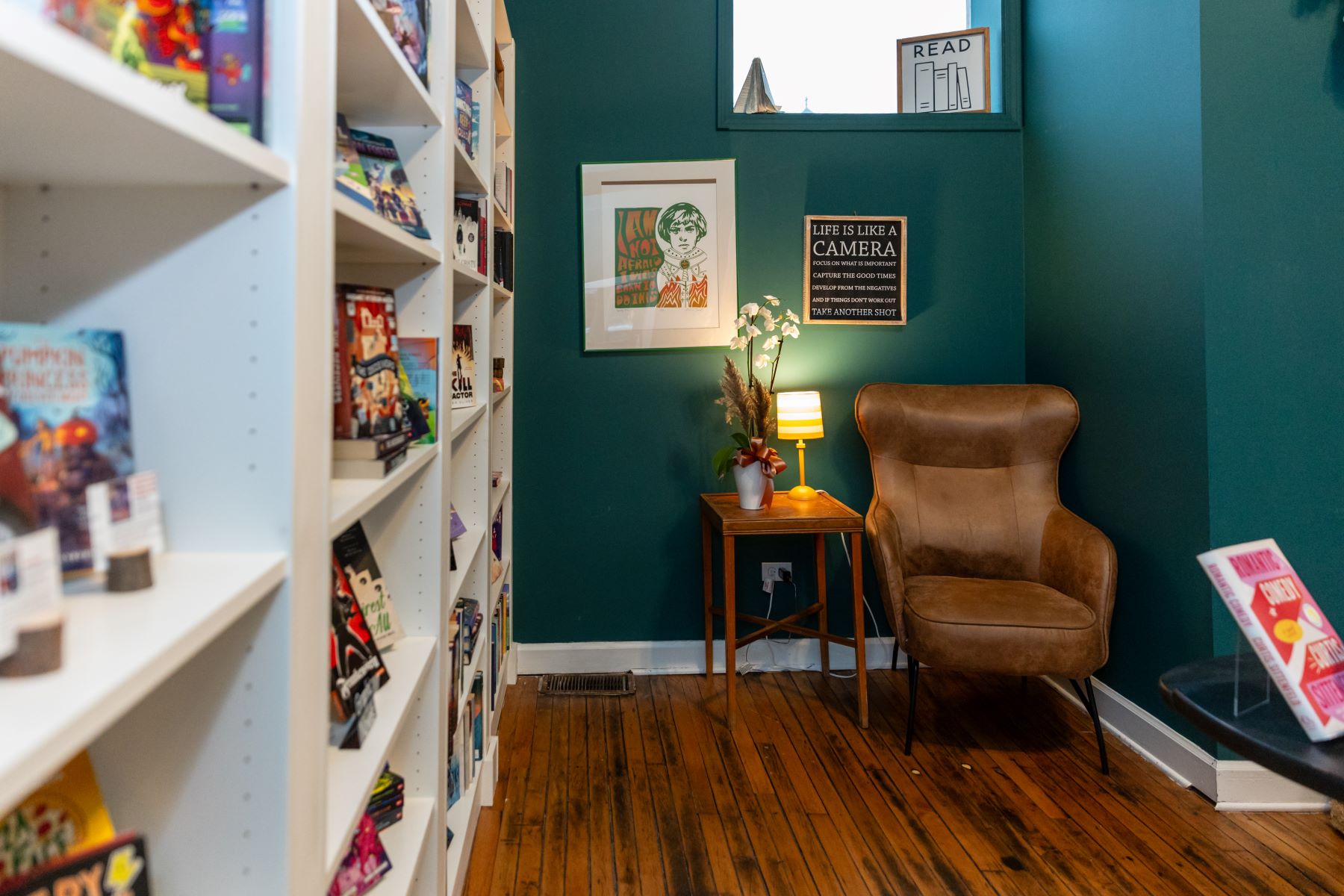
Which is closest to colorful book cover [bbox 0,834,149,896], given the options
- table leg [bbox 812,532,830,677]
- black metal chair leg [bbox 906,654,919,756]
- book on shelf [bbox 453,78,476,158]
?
book on shelf [bbox 453,78,476,158]

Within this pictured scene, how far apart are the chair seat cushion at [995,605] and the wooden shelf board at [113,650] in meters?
2.10

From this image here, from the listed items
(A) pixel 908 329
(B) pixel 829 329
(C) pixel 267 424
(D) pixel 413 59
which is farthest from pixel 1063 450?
(C) pixel 267 424

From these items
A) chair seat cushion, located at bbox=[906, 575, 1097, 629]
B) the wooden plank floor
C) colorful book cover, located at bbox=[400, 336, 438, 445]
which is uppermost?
colorful book cover, located at bbox=[400, 336, 438, 445]

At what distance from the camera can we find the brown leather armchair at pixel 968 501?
2.57 m

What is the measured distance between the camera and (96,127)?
54 centimetres

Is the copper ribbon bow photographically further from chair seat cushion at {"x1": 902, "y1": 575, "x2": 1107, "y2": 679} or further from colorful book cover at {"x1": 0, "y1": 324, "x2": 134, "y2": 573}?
colorful book cover at {"x1": 0, "y1": 324, "x2": 134, "y2": 573}

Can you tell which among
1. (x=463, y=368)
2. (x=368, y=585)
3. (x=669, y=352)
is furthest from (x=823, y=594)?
(x=368, y=585)

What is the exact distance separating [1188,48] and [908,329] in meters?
1.27

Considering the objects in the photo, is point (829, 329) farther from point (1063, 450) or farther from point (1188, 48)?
point (1188, 48)

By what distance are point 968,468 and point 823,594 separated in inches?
27.0

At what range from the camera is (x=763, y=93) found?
10.5ft

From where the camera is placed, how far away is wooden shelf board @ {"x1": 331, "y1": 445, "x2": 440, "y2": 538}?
0.87m

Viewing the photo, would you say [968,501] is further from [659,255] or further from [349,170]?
[349,170]

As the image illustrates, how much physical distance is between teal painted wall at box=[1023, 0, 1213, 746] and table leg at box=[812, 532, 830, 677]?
896mm
